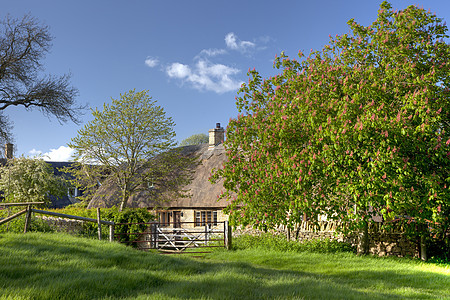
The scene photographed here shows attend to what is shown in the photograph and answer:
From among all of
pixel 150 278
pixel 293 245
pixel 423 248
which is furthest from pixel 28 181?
pixel 423 248

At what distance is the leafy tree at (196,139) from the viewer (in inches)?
2785

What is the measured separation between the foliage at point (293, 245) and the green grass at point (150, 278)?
396cm

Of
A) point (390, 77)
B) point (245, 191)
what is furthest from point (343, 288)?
point (390, 77)

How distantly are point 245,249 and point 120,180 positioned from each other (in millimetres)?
14220

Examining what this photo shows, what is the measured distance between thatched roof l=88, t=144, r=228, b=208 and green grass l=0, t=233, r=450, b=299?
1549 centimetres

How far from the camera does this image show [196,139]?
71.4 meters

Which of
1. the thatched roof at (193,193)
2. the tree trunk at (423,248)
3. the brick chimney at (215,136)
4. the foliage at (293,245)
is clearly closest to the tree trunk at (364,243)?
the foliage at (293,245)

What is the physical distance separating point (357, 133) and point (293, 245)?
24.9ft

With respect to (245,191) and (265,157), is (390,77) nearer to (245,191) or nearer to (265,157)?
(265,157)

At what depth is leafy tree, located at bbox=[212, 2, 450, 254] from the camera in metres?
12.3

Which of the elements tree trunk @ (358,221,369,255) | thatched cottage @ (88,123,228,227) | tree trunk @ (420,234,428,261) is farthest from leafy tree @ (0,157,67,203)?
tree trunk @ (420,234,428,261)

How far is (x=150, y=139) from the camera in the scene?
28438 millimetres

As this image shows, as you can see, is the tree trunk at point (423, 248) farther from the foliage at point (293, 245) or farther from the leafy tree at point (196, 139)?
the leafy tree at point (196, 139)

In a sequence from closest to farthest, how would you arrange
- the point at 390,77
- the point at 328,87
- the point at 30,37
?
the point at 390,77, the point at 328,87, the point at 30,37
